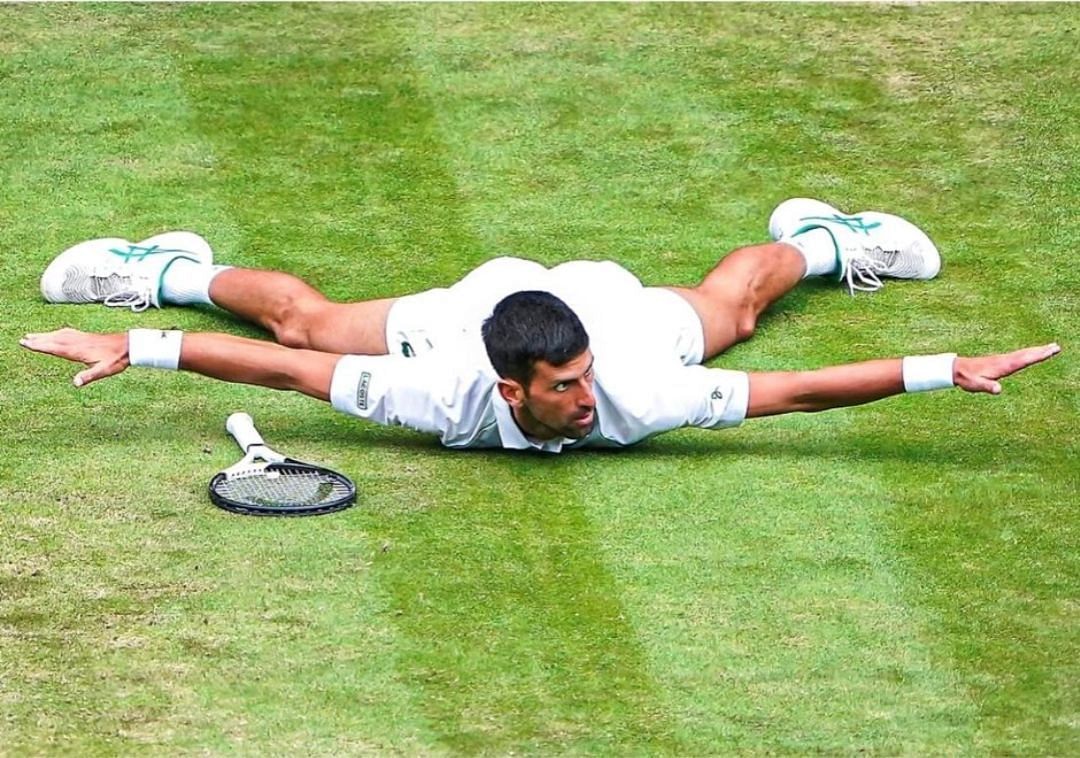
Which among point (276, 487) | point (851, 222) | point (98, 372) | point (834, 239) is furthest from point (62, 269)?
point (851, 222)

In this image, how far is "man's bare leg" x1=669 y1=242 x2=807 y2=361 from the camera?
1017 cm

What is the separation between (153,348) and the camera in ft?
30.1

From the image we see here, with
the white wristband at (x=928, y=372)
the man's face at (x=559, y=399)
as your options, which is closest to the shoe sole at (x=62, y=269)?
the man's face at (x=559, y=399)

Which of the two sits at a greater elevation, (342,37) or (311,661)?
(342,37)

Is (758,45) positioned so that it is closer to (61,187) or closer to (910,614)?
(61,187)

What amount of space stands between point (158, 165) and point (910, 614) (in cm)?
572

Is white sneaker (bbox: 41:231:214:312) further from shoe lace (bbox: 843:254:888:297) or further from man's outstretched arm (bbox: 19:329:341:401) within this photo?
shoe lace (bbox: 843:254:888:297)

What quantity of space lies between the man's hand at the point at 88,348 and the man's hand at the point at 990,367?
333 centimetres

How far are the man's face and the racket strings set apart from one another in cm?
78

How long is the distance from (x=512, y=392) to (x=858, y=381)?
137 cm

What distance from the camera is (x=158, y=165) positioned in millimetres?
12312

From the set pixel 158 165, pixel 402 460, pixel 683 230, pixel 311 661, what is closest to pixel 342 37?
pixel 158 165

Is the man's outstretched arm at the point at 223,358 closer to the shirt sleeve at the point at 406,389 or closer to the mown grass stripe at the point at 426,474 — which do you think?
the shirt sleeve at the point at 406,389

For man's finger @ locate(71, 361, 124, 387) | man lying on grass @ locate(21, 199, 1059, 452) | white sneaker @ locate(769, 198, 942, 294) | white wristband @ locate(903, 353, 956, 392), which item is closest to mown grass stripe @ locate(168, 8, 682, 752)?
man lying on grass @ locate(21, 199, 1059, 452)
